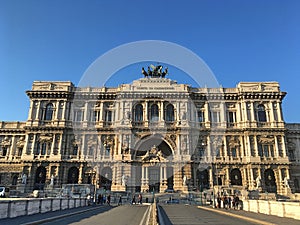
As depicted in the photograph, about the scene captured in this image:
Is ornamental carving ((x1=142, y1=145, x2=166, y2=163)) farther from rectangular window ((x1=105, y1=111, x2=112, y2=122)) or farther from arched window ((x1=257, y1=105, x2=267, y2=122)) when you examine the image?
arched window ((x1=257, y1=105, x2=267, y2=122))

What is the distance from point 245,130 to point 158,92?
16.5 m

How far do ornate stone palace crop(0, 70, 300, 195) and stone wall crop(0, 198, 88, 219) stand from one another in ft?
68.4

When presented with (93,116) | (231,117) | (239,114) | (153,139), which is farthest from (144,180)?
(239,114)

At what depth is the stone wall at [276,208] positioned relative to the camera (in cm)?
1485

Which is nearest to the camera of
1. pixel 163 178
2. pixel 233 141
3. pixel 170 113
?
pixel 163 178

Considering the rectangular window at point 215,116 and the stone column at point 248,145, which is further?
the rectangular window at point 215,116

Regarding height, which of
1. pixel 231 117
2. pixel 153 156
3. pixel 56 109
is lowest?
pixel 153 156

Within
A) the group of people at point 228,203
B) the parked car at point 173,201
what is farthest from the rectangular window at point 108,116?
the group of people at point 228,203

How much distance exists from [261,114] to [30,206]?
41.7m

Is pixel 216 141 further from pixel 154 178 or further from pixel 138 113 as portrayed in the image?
pixel 138 113

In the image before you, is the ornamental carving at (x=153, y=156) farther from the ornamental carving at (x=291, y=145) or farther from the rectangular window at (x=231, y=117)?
the ornamental carving at (x=291, y=145)

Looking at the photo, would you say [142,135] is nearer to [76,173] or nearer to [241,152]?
[76,173]


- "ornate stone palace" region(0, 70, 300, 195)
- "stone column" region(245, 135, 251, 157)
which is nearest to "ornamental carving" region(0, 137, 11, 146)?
"ornate stone palace" region(0, 70, 300, 195)

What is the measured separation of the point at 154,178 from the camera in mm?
43281
